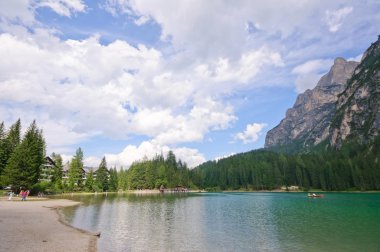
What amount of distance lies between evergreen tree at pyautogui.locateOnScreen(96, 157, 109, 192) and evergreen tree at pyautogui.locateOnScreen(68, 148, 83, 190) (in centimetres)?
1811

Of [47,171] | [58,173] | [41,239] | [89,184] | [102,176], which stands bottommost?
[41,239]

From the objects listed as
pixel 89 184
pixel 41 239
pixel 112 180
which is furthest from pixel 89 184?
pixel 41 239

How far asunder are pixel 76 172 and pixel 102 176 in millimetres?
28177

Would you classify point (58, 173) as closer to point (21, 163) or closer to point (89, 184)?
point (89, 184)

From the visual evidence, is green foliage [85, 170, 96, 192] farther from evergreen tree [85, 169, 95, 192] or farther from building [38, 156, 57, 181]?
building [38, 156, 57, 181]

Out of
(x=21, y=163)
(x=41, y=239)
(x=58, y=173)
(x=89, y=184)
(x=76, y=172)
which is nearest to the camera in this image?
(x=41, y=239)

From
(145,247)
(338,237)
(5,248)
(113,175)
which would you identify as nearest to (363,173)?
(113,175)

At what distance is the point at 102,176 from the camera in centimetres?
17250

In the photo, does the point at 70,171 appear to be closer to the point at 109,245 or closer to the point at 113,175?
the point at 113,175

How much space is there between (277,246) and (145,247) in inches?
582

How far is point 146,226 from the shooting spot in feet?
142

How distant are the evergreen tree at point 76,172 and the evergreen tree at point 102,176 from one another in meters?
18.1

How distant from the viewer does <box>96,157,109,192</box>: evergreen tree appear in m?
170

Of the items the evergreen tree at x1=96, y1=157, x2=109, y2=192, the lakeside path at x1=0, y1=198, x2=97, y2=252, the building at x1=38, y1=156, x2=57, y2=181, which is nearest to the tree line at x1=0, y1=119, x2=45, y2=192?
the building at x1=38, y1=156, x2=57, y2=181
